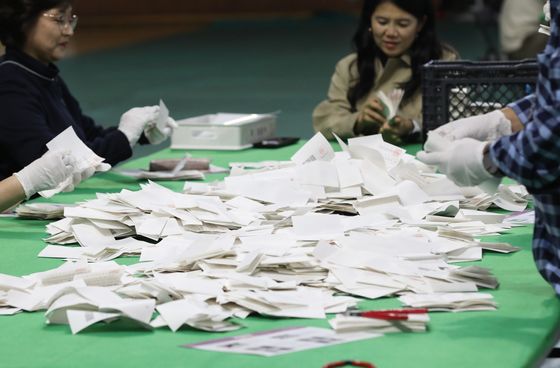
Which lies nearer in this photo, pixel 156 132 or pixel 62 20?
pixel 62 20

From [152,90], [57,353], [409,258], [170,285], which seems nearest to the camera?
[57,353]

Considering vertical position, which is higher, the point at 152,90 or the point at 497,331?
the point at 497,331

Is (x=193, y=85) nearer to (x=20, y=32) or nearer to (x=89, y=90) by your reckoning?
(x=89, y=90)

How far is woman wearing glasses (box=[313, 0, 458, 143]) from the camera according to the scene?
197 inches

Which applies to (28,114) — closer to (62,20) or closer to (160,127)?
(62,20)

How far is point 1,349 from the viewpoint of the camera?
7.37 ft

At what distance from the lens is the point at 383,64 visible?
203 inches

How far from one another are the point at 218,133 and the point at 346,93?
67 centimetres

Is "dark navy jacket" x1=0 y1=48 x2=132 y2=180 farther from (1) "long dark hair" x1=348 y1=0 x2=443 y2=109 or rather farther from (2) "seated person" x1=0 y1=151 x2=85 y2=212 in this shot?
(1) "long dark hair" x1=348 y1=0 x2=443 y2=109

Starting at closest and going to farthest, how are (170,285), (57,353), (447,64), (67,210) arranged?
(57,353), (170,285), (67,210), (447,64)

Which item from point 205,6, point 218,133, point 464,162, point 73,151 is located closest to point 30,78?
point 73,151

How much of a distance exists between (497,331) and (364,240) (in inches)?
24.6

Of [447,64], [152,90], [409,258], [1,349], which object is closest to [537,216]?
[409,258]

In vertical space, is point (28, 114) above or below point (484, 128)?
below
